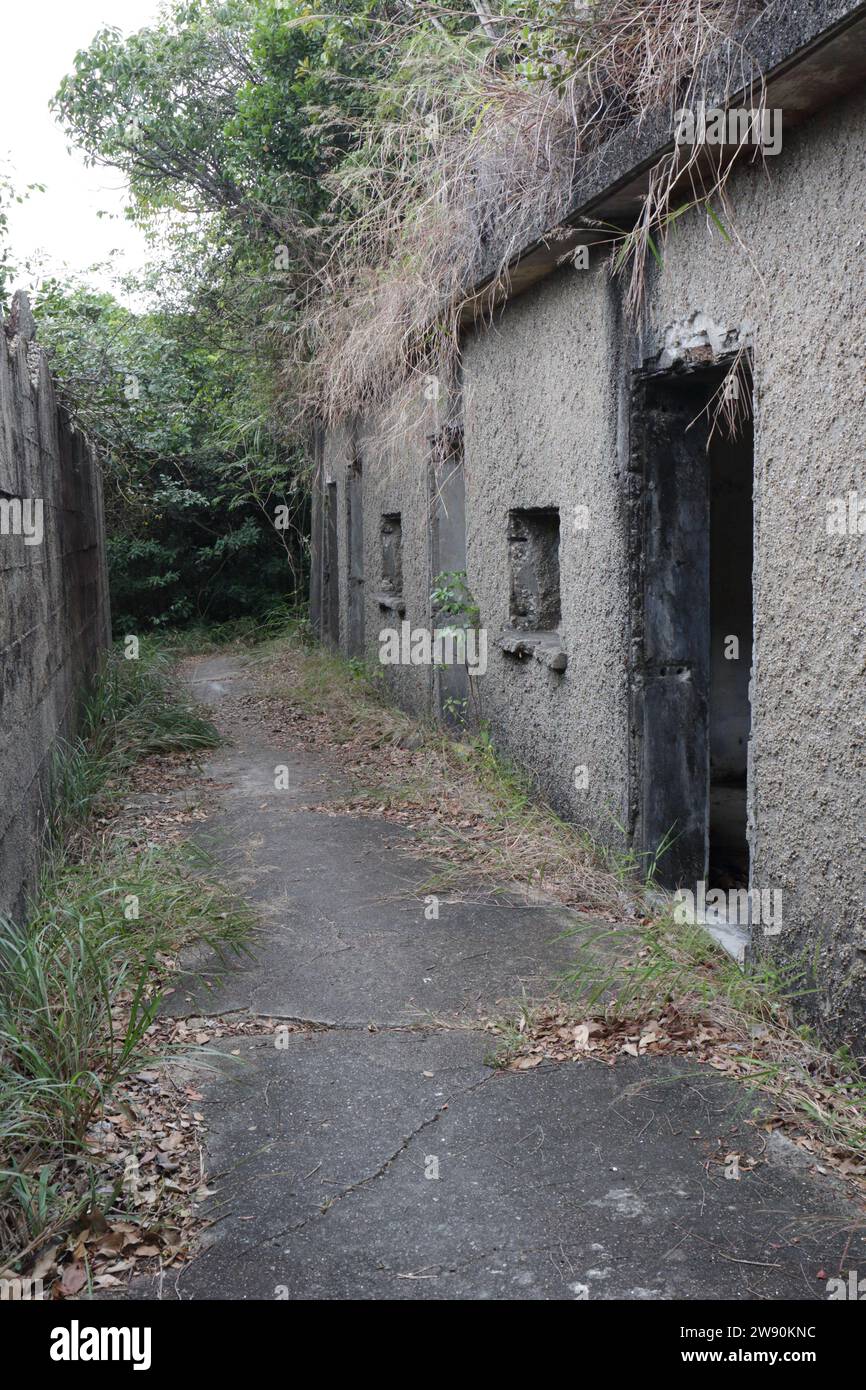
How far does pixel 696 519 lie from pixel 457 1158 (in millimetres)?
3098

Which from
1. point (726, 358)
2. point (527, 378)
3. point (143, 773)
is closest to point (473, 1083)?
point (726, 358)

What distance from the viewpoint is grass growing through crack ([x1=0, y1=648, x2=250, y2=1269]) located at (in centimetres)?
297

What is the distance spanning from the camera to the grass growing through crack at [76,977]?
2967 millimetres

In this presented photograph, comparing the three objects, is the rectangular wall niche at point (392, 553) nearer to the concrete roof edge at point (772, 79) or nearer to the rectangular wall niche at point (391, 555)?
the rectangular wall niche at point (391, 555)

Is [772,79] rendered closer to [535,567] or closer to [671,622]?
[671,622]

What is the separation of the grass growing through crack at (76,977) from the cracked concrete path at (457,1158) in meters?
0.25

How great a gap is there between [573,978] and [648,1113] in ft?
2.78

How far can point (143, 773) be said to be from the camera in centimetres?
793

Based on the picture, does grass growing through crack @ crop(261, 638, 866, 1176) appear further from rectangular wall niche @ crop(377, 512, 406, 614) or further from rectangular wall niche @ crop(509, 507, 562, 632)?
rectangular wall niche @ crop(377, 512, 406, 614)

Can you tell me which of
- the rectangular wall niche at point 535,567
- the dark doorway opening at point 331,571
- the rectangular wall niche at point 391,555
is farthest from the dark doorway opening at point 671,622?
the dark doorway opening at point 331,571

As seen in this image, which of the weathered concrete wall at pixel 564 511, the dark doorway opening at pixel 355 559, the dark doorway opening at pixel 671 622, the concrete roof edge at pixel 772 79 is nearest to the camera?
the concrete roof edge at pixel 772 79

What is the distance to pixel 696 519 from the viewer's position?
5301 millimetres

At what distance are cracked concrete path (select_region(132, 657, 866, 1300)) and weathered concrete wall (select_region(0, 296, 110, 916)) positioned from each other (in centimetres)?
94

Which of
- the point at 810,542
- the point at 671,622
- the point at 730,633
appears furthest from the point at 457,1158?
the point at 730,633
